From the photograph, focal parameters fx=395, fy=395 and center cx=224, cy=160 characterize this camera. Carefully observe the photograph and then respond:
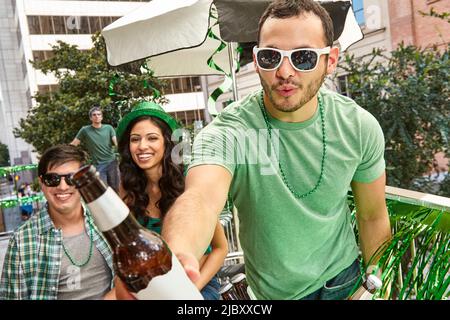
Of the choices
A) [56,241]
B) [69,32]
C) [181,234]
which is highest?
[69,32]

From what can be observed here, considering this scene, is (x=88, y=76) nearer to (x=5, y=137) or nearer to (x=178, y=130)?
(x=5, y=137)

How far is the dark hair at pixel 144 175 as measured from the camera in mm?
1017

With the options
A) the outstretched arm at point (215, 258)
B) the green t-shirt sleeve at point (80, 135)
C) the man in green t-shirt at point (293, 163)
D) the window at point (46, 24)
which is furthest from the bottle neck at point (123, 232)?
the window at point (46, 24)

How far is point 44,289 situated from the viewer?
2.88 feet

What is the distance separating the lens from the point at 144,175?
42.9 inches

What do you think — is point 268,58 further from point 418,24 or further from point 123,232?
point 418,24

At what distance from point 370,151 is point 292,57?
217mm

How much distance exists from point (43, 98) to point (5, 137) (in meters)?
0.52

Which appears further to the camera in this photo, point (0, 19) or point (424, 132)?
point (424, 132)

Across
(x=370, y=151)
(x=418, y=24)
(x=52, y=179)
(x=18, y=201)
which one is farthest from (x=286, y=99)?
(x=418, y=24)

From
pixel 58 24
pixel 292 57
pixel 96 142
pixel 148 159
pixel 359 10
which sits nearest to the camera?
pixel 292 57

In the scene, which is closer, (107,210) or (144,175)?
(107,210)

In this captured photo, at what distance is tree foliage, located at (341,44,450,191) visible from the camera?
198 cm

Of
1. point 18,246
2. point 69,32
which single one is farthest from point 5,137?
point 18,246
